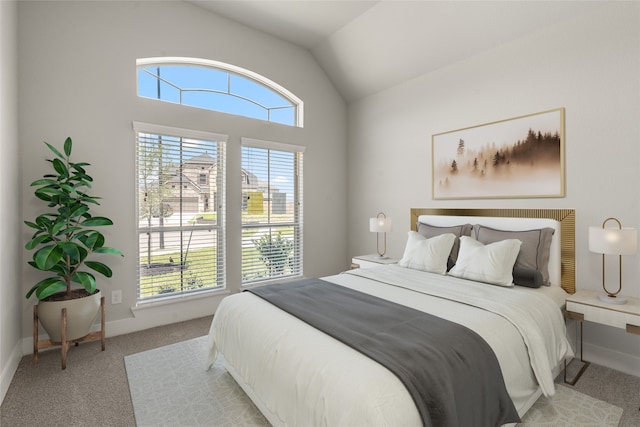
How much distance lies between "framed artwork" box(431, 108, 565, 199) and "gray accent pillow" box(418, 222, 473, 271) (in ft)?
1.30

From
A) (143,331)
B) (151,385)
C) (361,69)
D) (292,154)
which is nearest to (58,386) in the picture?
(151,385)

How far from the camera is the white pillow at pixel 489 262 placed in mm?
2588

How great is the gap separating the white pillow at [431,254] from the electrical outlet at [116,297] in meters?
2.93

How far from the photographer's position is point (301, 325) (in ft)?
5.90

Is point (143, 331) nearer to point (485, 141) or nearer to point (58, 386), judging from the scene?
point (58, 386)

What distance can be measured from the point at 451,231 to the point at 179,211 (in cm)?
303

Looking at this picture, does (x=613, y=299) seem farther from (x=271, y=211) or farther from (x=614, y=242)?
(x=271, y=211)

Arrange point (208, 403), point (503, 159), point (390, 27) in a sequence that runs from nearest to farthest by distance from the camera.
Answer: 1. point (208, 403)
2. point (503, 159)
3. point (390, 27)

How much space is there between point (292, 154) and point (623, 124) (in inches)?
135

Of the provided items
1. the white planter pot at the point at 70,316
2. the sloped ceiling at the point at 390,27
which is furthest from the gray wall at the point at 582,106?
the white planter pot at the point at 70,316

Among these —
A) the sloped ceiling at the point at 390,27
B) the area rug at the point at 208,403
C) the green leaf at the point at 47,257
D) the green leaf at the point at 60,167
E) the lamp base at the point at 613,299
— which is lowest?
the area rug at the point at 208,403

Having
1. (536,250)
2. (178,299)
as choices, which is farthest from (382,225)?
(178,299)

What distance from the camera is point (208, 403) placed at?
6.63ft

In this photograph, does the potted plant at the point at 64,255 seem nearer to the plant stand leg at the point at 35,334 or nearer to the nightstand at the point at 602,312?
the plant stand leg at the point at 35,334
